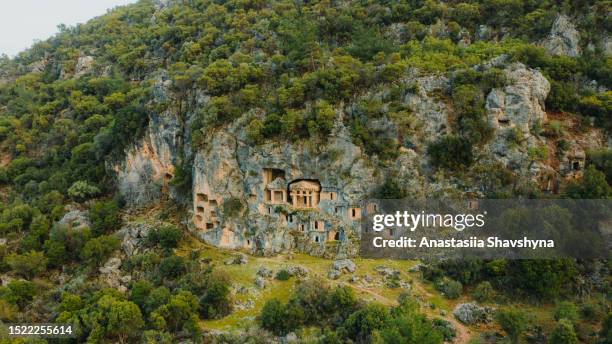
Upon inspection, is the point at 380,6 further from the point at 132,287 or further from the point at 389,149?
the point at 132,287

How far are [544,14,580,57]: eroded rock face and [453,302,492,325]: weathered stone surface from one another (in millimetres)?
30562

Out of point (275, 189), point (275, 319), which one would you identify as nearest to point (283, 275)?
point (275, 319)

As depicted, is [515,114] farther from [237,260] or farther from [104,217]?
[104,217]

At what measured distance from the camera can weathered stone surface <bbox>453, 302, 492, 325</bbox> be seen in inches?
1518

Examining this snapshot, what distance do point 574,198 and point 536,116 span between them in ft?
27.2

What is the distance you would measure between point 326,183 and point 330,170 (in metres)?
1.19

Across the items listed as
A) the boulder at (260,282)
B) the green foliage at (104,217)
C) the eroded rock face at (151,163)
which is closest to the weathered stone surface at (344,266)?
the boulder at (260,282)

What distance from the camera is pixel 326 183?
47.6m

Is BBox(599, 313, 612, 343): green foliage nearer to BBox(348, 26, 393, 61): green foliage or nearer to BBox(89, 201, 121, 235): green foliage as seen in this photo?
BBox(348, 26, 393, 61): green foliage

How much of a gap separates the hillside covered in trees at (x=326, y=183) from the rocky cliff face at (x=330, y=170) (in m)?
0.15

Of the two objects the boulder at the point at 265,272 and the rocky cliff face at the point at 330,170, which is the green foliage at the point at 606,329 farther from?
the boulder at the point at 265,272

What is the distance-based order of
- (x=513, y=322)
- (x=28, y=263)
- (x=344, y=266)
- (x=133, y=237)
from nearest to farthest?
(x=513, y=322), (x=344, y=266), (x=28, y=263), (x=133, y=237)

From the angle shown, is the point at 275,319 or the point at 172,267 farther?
the point at 172,267

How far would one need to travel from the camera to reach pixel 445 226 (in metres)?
46.3
